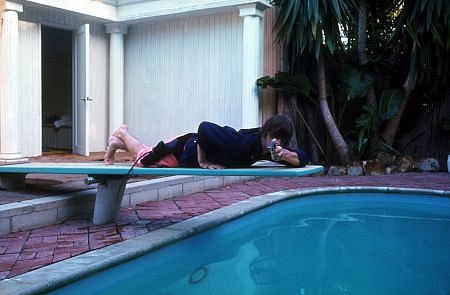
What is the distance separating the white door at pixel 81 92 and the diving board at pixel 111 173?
3587mm

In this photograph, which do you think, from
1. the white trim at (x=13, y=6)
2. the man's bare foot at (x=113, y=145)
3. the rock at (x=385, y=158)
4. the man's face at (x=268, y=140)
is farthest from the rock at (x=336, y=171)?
the white trim at (x=13, y=6)

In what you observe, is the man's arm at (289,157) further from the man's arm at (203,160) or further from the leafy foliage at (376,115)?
the leafy foliage at (376,115)

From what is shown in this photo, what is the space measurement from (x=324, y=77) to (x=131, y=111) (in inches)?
157

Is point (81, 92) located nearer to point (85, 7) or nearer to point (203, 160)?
point (85, 7)

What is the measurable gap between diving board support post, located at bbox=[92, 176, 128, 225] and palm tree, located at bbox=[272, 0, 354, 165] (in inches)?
185

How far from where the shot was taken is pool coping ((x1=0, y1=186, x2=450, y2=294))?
2508mm

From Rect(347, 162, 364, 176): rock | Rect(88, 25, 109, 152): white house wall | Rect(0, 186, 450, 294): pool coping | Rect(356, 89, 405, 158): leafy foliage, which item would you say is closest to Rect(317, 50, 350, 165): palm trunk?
Rect(347, 162, 364, 176): rock

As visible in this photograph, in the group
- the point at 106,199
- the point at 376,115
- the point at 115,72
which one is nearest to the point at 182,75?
the point at 115,72

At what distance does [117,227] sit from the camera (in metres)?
4.00

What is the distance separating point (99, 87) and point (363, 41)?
5.27 metres

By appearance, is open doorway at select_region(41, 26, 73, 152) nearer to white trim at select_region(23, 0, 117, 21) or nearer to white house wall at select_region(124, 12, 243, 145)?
white house wall at select_region(124, 12, 243, 145)

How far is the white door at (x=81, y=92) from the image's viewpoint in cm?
817

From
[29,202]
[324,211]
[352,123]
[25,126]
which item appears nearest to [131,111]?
[25,126]

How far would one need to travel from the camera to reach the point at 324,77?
8.38 m
